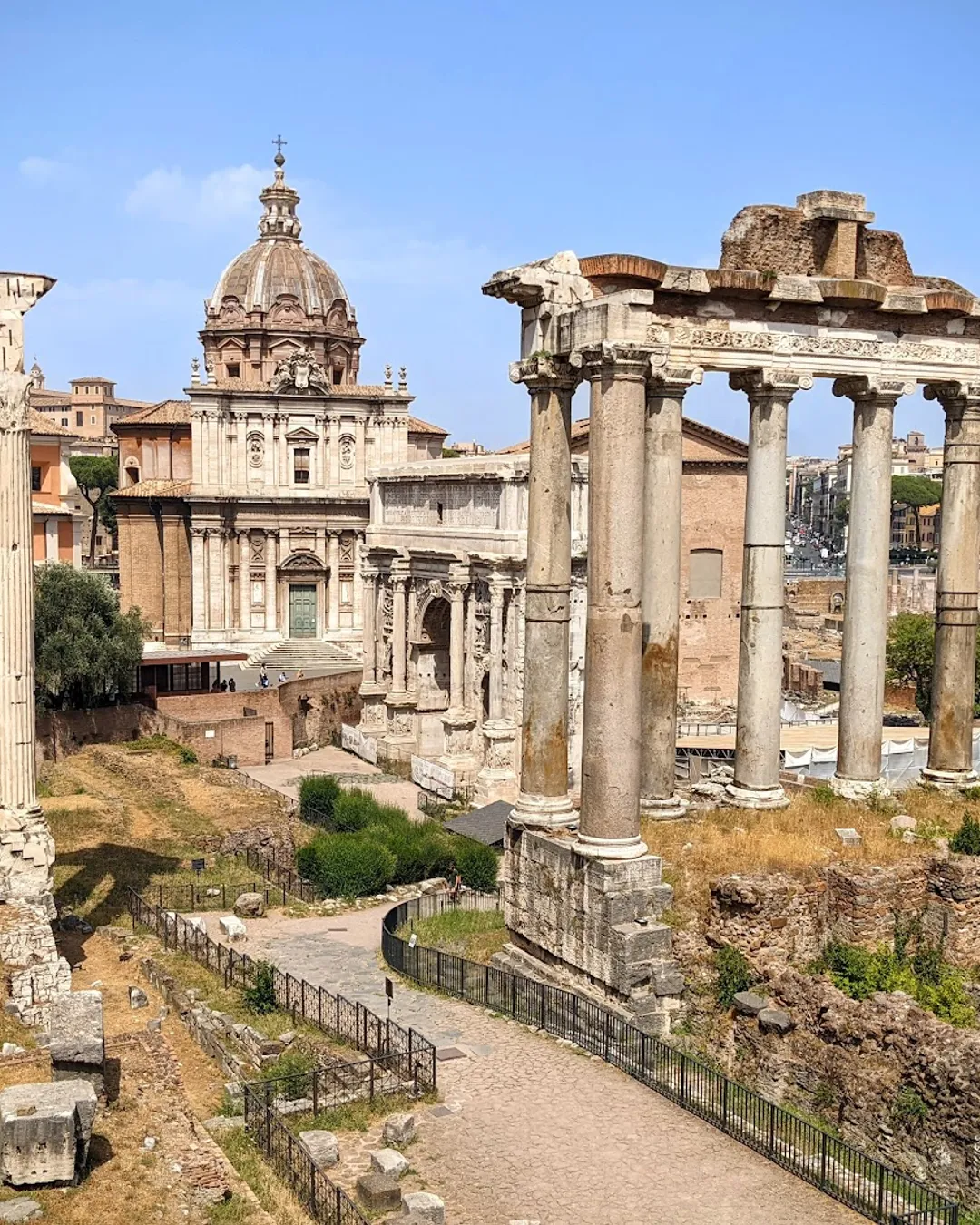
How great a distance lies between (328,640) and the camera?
2037 inches

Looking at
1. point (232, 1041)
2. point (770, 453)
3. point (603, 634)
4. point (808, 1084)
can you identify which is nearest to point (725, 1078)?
→ point (808, 1084)

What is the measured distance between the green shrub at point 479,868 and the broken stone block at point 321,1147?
1390 cm

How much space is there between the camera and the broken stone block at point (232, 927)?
21.6 m

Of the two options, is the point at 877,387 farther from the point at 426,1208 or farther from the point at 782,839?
the point at 426,1208

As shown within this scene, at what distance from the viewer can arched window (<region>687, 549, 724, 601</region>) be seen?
49125 mm

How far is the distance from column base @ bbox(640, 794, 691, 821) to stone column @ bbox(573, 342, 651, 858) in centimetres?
218

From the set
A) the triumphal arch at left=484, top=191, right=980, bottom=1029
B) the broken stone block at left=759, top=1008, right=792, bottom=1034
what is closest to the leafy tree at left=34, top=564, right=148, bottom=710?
the triumphal arch at left=484, top=191, right=980, bottom=1029

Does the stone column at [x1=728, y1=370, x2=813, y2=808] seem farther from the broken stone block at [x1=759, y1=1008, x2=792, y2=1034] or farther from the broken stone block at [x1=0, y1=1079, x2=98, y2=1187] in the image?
the broken stone block at [x1=0, y1=1079, x2=98, y2=1187]

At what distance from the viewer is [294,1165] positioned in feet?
37.8

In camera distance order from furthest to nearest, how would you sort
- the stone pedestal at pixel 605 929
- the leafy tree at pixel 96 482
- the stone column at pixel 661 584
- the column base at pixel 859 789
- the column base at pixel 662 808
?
the leafy tree at pixel 96 482
the column base at pixel 859 789
the column base at pixel 662 808
the stone column at pixel 661 584
the stone pedestal at pixel 605 929

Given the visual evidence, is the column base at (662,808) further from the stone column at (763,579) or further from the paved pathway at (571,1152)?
the paved pathway at (571,1152)

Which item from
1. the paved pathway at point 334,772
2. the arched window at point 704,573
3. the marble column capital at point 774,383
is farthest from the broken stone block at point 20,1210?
the arched window at point 704,573

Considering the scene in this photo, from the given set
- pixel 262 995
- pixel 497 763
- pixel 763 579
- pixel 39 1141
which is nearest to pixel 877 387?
pixel 763 579

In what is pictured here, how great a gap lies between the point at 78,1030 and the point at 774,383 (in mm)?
10698
